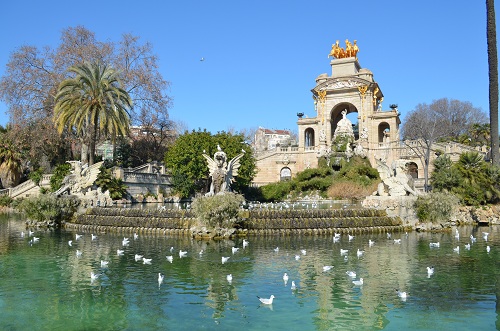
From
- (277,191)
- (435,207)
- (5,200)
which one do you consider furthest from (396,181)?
(5,200)

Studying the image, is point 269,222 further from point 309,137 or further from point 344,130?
point 309,137

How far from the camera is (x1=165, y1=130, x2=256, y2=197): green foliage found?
39.2 metres

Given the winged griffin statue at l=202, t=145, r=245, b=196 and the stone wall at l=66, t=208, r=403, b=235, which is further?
the winged griffin statue at l=202, t=145, r=245, b=196

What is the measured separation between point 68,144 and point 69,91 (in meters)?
12.6

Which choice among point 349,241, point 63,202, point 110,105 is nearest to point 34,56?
point 110,105

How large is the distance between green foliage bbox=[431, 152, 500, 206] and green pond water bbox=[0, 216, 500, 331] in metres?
11.5

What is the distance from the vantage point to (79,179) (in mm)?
26781

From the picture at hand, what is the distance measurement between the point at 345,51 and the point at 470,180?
39.7 m

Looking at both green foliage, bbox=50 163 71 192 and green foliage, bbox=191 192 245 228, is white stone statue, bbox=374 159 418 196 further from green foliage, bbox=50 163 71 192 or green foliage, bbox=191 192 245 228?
green foliage, bbox=50 163 71 192

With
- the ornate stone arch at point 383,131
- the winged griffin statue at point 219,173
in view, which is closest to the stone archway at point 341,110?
the ornate stone arch at point 383,131

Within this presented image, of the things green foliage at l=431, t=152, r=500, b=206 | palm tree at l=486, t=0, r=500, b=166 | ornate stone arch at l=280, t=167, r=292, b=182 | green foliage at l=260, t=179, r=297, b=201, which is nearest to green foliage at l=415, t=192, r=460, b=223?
green foliage at l=431, t=152, r=500, b=206

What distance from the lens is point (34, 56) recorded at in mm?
40375

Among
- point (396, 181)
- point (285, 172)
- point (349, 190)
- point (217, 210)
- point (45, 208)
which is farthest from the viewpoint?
point (285, 172)

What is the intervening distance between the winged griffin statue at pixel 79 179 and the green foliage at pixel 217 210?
1110 centimetres
